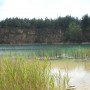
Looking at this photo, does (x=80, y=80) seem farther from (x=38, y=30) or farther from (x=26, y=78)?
(x=38, y=30)

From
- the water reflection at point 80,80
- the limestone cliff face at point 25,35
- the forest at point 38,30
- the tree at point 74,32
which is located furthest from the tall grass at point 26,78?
the limestone cliff face at point 25,35

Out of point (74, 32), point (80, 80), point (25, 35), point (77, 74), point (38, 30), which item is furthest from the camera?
point (25, 35)

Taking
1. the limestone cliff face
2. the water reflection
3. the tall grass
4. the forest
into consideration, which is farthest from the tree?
the tall grass

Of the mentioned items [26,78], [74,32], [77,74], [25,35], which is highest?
[74,32]

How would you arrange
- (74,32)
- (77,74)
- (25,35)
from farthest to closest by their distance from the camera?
1. (25,35)
2. (74,32)
3. (77,74)

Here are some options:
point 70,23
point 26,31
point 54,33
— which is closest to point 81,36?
point 70,23

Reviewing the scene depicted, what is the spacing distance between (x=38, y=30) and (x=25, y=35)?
3.73 meters

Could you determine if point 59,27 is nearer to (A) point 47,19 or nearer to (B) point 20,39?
(A) point 47,19

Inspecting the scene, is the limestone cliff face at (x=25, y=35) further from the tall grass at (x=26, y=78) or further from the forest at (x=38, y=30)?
the tall grass at (x=26, y=78)

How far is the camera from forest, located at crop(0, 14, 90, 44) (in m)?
73.8

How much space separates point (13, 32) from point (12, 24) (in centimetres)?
208

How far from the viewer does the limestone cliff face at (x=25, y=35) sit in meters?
78.4

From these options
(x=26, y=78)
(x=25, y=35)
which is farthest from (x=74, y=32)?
(x=26, y=78)

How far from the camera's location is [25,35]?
260 feet
